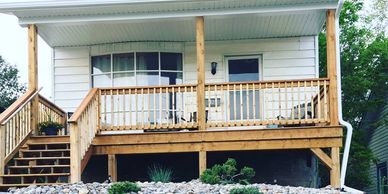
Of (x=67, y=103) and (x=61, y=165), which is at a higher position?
(x=67, y=103)

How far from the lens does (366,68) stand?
17.6 m

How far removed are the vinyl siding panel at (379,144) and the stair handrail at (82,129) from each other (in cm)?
1000

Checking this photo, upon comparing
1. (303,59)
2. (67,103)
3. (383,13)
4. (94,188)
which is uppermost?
(383,13)

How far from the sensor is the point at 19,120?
1088 cm

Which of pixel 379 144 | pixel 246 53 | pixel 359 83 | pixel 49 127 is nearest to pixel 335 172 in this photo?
pixel 246 53

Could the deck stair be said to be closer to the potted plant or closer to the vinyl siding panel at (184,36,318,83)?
the potted plant

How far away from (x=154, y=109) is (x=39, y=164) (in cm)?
236

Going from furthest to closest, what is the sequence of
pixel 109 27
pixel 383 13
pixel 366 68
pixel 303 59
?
1. pixel 383 13
2. pixel 366 68
3. pixel 303 59
4. pixel 109 27

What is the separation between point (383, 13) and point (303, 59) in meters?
14.6

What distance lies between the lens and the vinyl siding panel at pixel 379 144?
757 inches

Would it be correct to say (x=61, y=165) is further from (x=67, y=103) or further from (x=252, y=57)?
(x=252, y=57)

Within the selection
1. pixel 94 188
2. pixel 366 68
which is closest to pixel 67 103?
pixel 94 188

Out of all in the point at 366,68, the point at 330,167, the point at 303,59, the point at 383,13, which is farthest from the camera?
the point at 383,13

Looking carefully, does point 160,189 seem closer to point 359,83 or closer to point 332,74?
point 332,74
